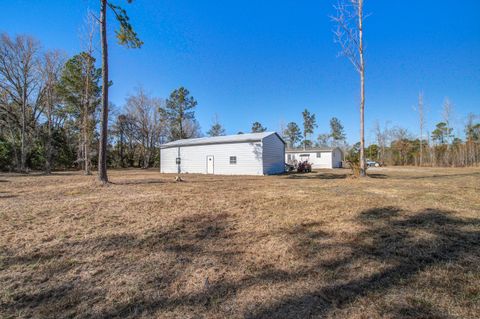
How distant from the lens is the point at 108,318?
1979mm

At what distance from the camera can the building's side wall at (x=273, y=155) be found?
1734 cm

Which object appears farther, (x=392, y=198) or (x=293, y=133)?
(x=293, y=133)

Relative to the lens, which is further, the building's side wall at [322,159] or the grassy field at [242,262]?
the building's side wall at [322,159]

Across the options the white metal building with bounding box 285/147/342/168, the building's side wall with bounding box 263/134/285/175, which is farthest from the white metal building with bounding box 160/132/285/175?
the white metal building with bounding box 285/147/342/168

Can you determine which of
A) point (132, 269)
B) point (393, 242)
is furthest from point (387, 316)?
point (132, 269)

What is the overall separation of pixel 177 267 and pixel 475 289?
10.5 feet

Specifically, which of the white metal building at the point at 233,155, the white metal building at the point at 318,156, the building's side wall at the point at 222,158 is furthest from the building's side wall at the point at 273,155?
the white metal building at the point at 318,156

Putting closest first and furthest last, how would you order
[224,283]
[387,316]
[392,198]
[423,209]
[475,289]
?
1. [387,316]
2. [475,289]
3. [224,283]
4. [423,209]
5. [392,198]

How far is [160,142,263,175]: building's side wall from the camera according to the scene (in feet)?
56.2

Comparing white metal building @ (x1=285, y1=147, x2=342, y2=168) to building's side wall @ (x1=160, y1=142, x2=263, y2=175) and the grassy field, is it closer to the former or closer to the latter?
building's side wall @ (x1=160, y1=142, x2=263, y2=175)

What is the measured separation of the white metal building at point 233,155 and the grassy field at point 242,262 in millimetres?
11742

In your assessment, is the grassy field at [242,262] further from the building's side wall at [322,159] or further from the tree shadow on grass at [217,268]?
the building's side wall at [322,159]

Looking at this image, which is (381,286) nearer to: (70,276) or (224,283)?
(224,283)

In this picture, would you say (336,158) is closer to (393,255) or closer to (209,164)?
(209,164)
